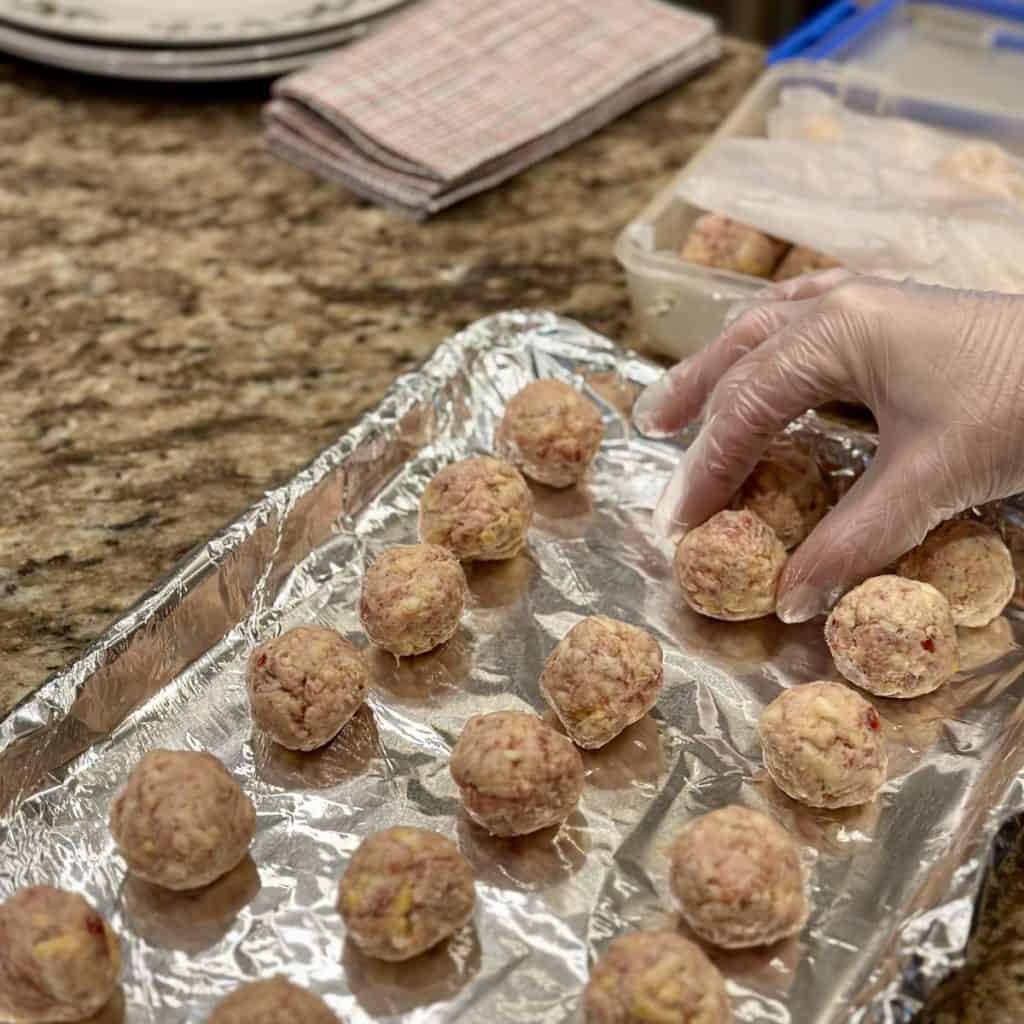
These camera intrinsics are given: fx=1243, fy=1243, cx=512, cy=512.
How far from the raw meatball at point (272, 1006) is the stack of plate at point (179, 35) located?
228cm

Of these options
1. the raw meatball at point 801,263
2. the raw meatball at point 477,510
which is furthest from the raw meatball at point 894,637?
the raw meatball at point 801,263

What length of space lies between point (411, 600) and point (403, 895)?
44 centimetres

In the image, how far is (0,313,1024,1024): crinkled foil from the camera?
1374 millimetres

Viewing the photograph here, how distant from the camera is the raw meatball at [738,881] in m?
1.34

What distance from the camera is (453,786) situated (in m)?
1.57

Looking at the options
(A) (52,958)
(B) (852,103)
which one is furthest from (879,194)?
(A) (52,958)

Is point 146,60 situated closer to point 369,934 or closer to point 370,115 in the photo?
point 370,115

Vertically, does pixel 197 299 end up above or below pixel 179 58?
below

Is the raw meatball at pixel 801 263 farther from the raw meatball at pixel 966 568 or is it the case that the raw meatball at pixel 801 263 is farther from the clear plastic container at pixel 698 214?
the raw meatball at pixel 966 568

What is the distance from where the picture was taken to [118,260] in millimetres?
2600

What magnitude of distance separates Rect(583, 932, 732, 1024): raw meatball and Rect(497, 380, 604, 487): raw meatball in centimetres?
83

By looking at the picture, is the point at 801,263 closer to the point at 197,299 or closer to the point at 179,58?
the point at 197,299

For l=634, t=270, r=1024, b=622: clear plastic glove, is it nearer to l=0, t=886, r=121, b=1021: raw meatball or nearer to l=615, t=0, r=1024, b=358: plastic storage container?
l=615, t=0, r=1024, b=358: plastic storage container

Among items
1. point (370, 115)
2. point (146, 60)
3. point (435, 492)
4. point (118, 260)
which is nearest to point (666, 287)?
point (435, 492)
